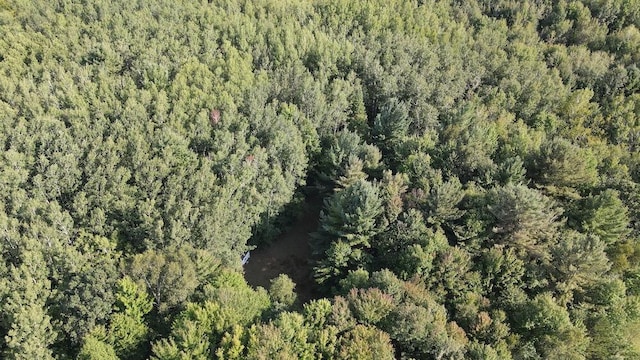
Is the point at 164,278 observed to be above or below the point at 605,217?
above

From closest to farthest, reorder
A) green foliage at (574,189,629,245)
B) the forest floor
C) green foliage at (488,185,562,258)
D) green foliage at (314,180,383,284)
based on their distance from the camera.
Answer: green foliage at (488,185,562,258)
green foliage at (314,180,383,284)
green foliage at (574,189,629,245)
the forest floor

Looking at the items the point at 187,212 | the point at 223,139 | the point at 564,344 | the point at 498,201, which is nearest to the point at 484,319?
the point at 564,344

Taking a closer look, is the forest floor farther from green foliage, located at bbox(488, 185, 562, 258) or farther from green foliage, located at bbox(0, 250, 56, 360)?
green foliage, located at bbox(0, 250, 56, 360)

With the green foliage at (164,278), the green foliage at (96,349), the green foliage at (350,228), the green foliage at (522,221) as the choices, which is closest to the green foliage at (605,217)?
the green foliage at (522,221)

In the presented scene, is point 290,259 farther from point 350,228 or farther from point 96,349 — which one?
point 96,349

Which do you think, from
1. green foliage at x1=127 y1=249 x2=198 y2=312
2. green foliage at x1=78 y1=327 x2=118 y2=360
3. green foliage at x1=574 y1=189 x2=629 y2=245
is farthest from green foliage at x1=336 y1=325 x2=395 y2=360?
green foliage at x1=574 y1=189 x2=629 y2=245

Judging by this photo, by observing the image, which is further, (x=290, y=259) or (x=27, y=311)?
(x=290, y=259)

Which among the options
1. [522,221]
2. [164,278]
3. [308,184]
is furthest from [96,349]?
[522,221]

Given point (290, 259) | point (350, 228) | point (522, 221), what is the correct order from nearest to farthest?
point (522, 221), point (350, 228), point (290, 259)
